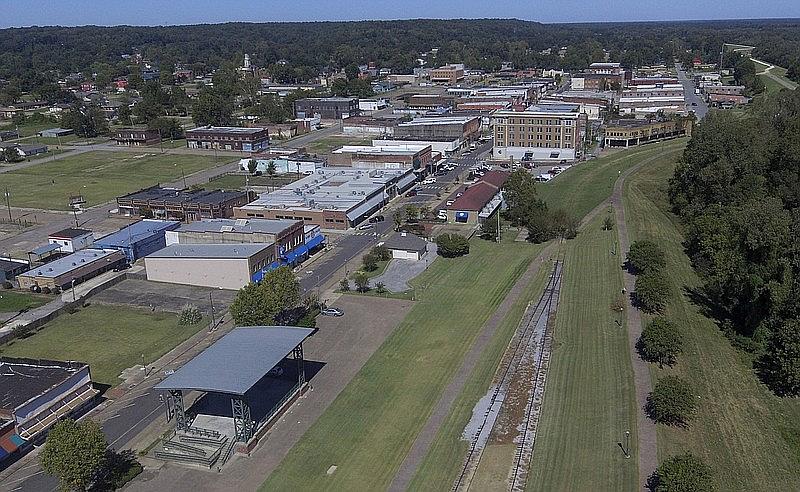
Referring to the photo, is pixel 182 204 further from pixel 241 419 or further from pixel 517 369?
pixel 517 369

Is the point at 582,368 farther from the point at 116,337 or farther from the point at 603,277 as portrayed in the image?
the point at 116,337

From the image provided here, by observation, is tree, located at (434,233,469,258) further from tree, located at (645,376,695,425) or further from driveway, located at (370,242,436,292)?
tree, located at (645,376,695,425)

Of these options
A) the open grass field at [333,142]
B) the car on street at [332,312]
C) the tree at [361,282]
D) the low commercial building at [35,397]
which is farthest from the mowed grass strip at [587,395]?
the open grass field at [333,142]

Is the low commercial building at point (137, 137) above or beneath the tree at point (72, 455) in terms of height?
above

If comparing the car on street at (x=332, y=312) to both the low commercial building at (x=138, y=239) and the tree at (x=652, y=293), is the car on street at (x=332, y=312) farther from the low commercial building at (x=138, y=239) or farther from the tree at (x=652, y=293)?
the low commercial building at (x=138, y=239)

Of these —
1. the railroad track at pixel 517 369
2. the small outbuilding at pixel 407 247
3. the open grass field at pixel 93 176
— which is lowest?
the railroad track at pixel 517 369
